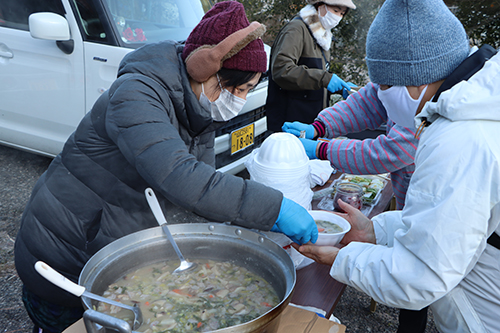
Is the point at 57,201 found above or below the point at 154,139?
below

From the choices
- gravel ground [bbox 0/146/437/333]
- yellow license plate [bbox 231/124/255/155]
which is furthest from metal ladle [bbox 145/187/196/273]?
yellow license plate [bbox 231/124/255/155]

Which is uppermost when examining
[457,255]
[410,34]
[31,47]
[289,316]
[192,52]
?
[410,34]

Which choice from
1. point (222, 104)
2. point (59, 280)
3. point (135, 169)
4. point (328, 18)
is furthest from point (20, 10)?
point (59, 280)

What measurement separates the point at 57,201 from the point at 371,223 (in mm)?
1419

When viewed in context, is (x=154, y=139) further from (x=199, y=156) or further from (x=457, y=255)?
(x=457, y=255)

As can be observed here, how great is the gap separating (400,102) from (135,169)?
1193 mm

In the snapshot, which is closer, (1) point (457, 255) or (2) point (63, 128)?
(1) point (457, 255)

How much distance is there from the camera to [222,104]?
1.87 meters

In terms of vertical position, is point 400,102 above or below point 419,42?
below

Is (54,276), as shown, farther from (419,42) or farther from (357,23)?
(357,23)

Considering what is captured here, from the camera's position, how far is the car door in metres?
3.87

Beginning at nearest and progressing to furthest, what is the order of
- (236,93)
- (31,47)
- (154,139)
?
1. (154,139)
2. (236,93)
3. (31,47)

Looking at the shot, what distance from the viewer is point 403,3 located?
1529mm

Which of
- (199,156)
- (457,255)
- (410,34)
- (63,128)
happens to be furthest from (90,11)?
(457,255)
